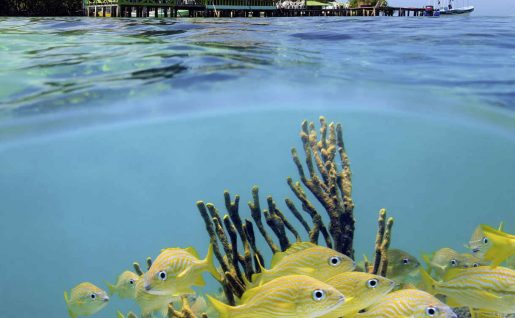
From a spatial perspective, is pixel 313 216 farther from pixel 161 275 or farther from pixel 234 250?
pixel 161 275

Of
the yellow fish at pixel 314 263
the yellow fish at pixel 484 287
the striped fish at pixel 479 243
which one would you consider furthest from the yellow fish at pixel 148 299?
the striped fish at pixel 479 243

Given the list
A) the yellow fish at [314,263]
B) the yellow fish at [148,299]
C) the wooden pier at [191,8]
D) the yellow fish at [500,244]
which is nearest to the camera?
the yellow fish at [500,244]

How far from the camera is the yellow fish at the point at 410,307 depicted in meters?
2.27

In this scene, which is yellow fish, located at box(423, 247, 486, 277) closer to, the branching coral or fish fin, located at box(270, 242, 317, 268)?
the branching coral

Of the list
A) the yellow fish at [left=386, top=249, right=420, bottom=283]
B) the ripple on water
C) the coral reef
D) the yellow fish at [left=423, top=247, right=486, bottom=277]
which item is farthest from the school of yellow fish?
the ripple on water

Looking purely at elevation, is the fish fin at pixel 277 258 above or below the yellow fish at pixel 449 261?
above

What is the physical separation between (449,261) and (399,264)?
1.98 feet

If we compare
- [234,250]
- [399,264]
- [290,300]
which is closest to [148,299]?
[234,250]

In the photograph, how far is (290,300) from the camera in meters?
2.13

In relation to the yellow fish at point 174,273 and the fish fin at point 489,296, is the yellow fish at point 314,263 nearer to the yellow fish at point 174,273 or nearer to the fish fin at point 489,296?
the yellow fish at point 174,273

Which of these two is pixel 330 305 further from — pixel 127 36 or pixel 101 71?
pixel 127 36

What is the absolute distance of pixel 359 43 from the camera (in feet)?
41.0

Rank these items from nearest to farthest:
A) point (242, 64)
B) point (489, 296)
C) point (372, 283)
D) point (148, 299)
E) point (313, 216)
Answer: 1. point (372, 283)
2. point (489, 296)
3. point (148, 299)
4. point (313, 216)
5. point (242, 64)

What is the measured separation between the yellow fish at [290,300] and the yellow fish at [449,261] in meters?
2.16
